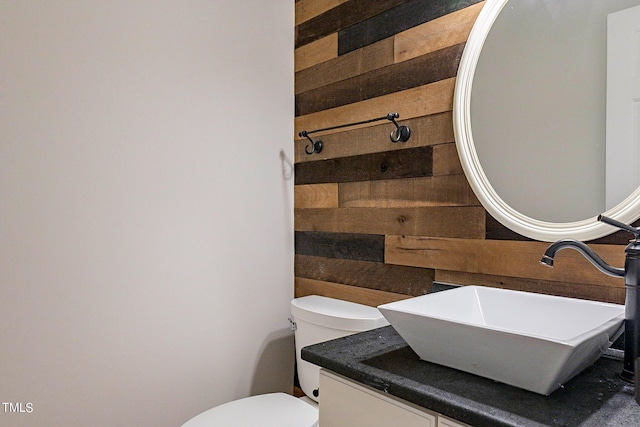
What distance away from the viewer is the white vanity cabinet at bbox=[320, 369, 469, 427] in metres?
0.83

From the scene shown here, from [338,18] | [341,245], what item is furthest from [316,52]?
[341,245]

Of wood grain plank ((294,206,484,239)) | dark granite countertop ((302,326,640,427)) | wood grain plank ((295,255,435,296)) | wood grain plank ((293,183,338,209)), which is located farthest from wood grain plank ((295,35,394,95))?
dark granite countertop ((302,326,640,427))

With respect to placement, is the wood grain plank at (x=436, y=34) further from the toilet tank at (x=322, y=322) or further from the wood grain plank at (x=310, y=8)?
the toilet tank at (x=322, y=322)

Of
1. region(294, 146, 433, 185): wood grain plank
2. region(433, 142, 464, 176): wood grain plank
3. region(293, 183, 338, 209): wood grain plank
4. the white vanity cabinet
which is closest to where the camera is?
the white vanity cabinet

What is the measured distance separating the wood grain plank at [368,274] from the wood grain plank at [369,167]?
35 centimetres

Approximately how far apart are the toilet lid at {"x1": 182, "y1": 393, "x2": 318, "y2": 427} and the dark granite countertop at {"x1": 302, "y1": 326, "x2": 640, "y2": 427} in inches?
22.5

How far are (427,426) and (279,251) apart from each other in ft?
4.39

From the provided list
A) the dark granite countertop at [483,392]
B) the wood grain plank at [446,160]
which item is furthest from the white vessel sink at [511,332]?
the wood grain plank at [446,160]

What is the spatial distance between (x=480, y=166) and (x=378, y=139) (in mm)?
481

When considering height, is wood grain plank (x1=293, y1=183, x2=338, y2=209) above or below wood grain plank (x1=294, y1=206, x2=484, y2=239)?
above

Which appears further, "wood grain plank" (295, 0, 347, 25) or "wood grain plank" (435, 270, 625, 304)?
"wood grain plank" (295, 0, 347, 25)

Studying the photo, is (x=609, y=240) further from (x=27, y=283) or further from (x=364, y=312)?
(x=27, y=283)

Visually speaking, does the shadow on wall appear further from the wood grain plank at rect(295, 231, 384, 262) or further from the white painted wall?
the wood grain plank at rect(295, 231, 384, 262)

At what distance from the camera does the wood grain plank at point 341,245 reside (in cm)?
173
